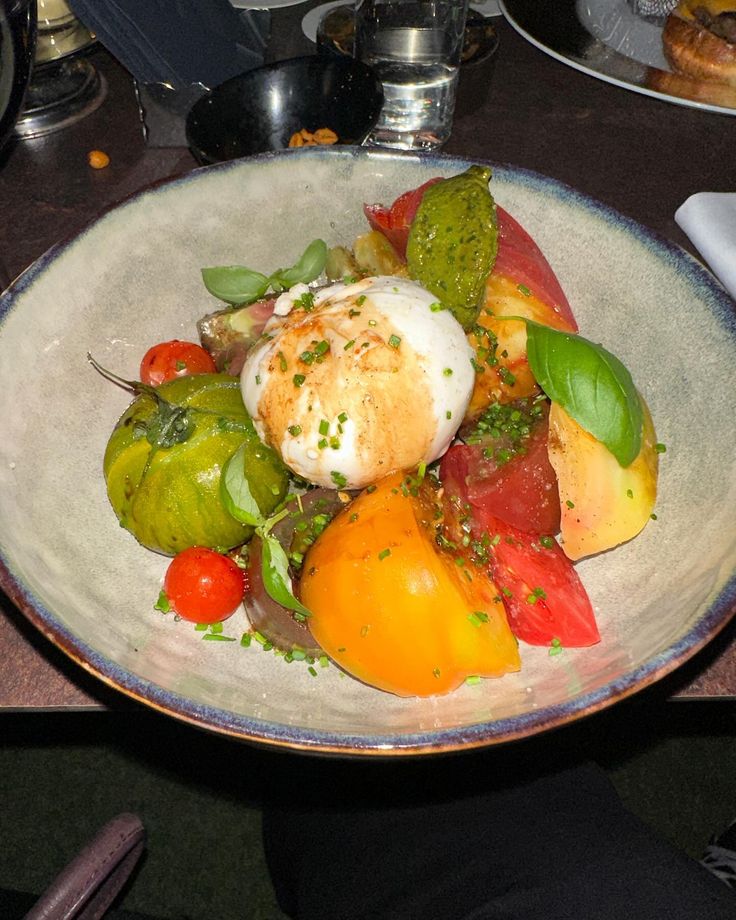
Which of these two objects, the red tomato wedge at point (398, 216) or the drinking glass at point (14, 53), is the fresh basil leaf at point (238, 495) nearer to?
the red tomato wedge at point (398, 216)

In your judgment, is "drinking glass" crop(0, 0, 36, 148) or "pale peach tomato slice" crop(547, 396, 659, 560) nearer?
"pale peach tomato slice" crop(547, 396, 659, 560)

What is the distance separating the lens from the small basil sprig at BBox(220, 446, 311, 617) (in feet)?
3.02

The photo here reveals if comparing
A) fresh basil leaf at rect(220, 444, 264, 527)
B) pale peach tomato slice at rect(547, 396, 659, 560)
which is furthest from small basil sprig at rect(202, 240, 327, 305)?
pale peach tomato slice at rect(547, 396, 659, 560)

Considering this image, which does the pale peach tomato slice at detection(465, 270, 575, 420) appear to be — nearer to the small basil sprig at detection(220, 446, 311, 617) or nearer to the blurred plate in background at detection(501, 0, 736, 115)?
the small basil sprig at detection(220, 446, 311, 617)

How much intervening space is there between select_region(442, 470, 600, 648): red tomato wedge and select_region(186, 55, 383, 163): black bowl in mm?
858

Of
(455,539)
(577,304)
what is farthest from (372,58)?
(455,539)

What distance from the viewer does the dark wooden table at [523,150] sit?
1.66m

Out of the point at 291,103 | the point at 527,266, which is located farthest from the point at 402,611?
the point at 291,103

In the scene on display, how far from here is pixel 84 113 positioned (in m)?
1.89

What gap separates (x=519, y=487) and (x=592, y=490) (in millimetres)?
84

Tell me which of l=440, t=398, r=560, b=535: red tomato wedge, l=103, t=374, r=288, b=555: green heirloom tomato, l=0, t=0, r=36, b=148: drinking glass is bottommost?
l=103, t=374, r=288, b=555: green heirloom tomato

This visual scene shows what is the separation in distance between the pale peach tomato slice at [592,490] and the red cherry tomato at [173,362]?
0.50 meters

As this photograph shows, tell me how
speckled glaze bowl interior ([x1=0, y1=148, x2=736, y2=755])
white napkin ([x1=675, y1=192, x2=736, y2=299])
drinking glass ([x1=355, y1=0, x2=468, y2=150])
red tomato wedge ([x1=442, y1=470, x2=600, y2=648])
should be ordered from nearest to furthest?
speckled glaze bowl interior ([x1=0, y1=148, x2=736, y2=755])
red tomato wedge ([x1=442, y1=470, x2=600, y2=648])
white napkin ([x1=675, y1=192, x2=736, y2=299])
drinking glass ([x1=355, y1=0, x2=468, y2=150])

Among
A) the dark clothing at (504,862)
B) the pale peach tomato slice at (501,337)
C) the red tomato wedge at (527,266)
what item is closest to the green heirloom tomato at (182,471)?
the pale peach tomato slice at (501,337)
